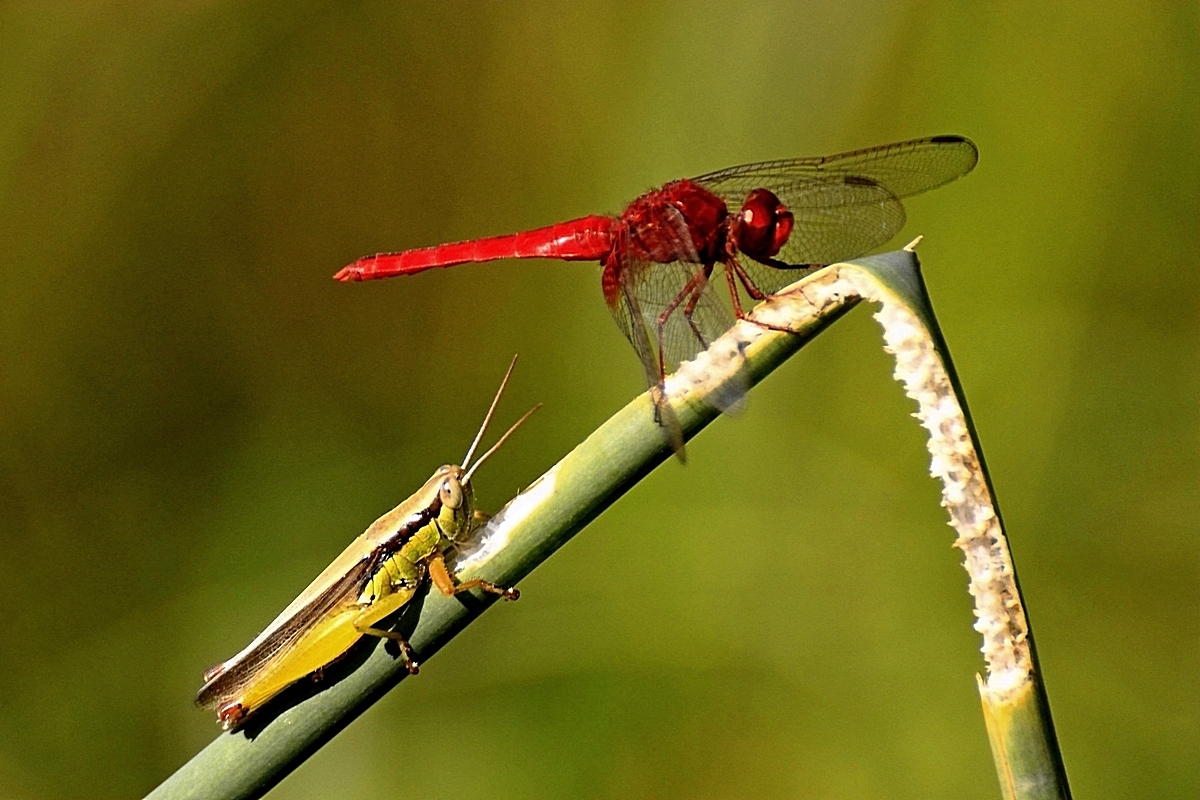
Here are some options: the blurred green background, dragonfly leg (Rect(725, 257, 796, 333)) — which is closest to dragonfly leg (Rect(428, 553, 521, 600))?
dragonfly leg (Rect(725, 257, 796, 333))

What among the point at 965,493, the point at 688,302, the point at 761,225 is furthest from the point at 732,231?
the point at 965,493

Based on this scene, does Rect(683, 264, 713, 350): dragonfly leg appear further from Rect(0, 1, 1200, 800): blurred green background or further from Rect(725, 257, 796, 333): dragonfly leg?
Rect(0, 1, 1200, 800): blurred green background

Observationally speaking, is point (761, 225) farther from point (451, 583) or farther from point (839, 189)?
point (451, 583)

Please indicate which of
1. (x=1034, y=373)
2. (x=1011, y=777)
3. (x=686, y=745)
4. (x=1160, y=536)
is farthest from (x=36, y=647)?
(x=1160, y=536)

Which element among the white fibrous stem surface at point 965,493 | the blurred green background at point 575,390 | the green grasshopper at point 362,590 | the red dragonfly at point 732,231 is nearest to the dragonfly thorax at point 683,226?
the red dragonfly at point 732,231

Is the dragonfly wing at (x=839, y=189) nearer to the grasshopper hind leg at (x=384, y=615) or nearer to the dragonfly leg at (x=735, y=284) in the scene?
the dragonfly leg at (x=735, y=284)
